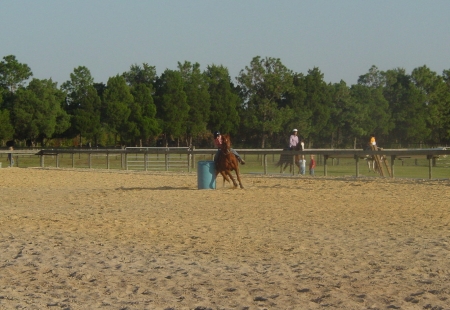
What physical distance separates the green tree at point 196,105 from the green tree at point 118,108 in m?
6.86

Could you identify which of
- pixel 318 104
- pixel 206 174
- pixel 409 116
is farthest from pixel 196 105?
pixel 206 174

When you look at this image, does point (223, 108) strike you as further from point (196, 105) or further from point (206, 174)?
point (206, 174)

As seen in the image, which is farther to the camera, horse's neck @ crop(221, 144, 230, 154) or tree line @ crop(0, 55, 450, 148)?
tree line @ crop(0, 55, 450, 148)

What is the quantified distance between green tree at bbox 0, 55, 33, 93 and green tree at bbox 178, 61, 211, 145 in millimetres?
17047

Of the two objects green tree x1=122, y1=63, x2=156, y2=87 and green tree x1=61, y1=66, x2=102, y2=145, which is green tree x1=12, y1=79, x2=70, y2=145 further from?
green tree x1=122, y1=63, x2=156, y2=87

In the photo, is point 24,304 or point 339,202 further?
point 339,202

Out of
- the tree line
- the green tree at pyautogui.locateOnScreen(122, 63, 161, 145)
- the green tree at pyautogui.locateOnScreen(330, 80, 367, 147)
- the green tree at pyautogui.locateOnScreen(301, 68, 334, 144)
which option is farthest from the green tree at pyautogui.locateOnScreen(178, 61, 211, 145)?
the green tree at pyautogui.locateOnScreen(330, 80, 367, 147)

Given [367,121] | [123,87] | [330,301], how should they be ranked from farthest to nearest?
1. [367,121]
2. [123,87]
3. [330,301]

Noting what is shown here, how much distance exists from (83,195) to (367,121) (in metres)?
67.9

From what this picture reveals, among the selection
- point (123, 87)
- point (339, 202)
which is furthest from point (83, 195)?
point (123, 87)

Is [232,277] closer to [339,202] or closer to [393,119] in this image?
[339,202]

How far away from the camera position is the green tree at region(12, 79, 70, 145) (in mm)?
69312

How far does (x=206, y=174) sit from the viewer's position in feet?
69.2

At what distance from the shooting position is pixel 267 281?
25.6ft
